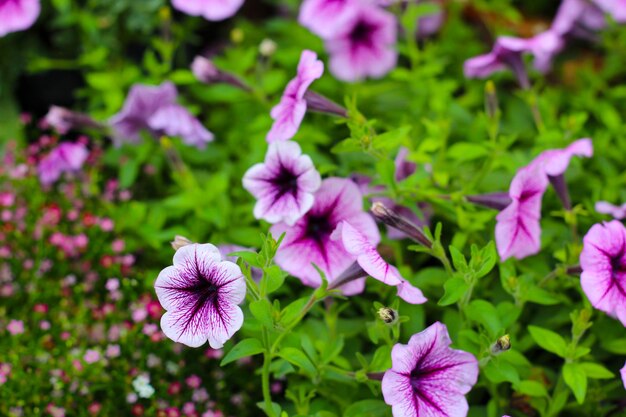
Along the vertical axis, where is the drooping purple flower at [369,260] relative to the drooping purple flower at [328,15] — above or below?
above

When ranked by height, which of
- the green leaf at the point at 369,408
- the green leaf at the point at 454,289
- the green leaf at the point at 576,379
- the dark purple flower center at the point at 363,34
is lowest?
the green leaf at the point at 369,408

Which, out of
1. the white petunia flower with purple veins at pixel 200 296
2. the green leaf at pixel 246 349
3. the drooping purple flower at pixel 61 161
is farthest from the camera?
the drooping purple flower at pixel 61 161

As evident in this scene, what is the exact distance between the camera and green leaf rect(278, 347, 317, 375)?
57.1 inches

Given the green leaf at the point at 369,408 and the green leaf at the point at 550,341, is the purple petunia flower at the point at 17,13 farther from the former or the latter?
the green leaf at the point at 550,341

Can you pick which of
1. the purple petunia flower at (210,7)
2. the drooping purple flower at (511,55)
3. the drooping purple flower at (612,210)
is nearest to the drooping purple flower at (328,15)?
the purple petunia flower at (210,7)

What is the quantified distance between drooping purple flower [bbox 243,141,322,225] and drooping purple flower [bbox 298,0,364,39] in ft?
2.59

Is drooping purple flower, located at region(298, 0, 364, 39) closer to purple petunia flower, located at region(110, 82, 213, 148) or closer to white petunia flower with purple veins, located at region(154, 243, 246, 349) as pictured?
purple petunia flower, located at region(110, 82, 213, 148)

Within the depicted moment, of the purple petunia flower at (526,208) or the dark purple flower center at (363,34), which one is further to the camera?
the dark purple flower center at (363,34)

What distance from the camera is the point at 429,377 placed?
1.46 metres

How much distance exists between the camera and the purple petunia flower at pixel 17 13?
2.29m

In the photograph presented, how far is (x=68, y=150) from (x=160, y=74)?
0.38 m

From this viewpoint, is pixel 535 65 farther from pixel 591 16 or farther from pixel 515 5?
pixel 515 5

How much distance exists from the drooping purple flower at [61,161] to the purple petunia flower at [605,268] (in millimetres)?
1458

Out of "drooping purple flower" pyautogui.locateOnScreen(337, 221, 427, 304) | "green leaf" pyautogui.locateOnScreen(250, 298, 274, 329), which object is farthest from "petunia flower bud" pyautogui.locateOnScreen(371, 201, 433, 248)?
"green leaf" pyautogui.locateOnScreen(250, 298, 274, 329)
